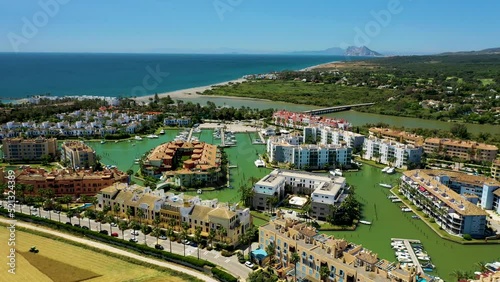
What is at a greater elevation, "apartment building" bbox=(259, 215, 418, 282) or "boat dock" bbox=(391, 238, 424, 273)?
"apartment building" bbox=(259, 215, 418, 282)

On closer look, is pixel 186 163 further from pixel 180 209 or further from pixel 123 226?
pixel 123 226

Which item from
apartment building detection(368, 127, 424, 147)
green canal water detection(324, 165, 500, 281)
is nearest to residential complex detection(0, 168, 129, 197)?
green canal water detection(324, 165, 500, 281)

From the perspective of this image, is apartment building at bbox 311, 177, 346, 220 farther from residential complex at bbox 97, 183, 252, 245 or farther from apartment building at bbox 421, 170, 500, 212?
apartment building at bbox 421, 170, 500, 212

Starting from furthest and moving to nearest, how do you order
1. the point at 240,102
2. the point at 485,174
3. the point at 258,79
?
the point at 258,79 < the point at 240,102 < the point at 485,174

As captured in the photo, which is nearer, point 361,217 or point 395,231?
point 395,231

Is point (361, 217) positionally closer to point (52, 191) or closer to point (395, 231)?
point (395, 231)

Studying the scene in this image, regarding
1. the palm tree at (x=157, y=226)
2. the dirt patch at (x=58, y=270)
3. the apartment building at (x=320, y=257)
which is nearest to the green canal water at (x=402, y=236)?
the apartment building at (x=320, y=257)

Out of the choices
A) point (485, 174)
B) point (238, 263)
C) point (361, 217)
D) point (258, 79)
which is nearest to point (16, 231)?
point (238, 263)
